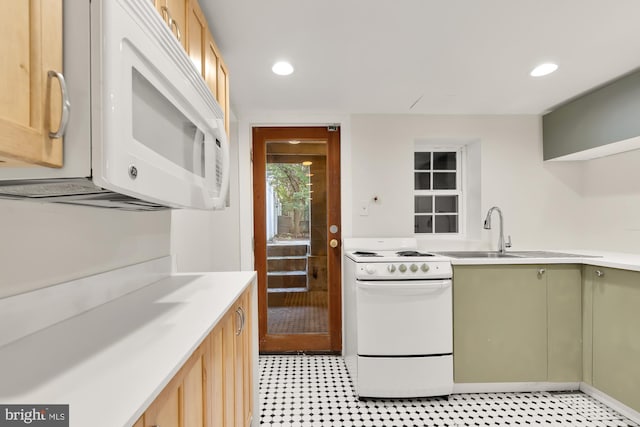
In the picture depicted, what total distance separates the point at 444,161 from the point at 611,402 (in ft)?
6.74

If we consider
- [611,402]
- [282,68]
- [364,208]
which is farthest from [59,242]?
[611,402]

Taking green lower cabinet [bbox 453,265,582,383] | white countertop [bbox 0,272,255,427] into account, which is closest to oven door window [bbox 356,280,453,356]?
green lower cabinet [bbox 453,265,582,383]

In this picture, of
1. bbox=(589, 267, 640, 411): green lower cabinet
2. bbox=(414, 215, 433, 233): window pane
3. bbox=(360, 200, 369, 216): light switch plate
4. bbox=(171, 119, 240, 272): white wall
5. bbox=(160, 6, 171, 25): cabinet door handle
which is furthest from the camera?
bbox=(414, 215, 433, 233): window pane

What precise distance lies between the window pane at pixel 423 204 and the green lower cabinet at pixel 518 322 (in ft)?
3.06

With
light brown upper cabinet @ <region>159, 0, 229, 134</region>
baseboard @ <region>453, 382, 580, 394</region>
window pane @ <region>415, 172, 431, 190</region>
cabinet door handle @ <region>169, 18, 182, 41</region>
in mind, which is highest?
light brown upper cabinet @ <region>159, 0, 229, 134</region>

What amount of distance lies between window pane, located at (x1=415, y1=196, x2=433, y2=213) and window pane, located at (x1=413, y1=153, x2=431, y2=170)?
285 millimetres

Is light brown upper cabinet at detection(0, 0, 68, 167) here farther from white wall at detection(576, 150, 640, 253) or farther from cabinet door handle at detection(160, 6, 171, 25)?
white wall at detection(576, 150, 640, 253)

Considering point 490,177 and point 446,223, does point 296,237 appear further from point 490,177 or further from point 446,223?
point 490,177

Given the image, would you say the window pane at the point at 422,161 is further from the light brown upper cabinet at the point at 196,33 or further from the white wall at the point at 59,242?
the white wall at the point at 59,242

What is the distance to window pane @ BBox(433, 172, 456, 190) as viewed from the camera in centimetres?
296

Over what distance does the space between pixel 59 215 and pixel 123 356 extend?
0.55m

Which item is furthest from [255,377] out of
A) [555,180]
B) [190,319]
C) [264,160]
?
[555,180]

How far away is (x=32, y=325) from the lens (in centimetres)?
80

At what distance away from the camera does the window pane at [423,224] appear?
9.59ft
